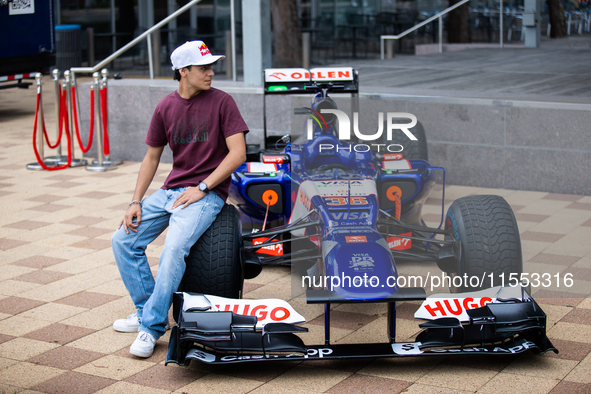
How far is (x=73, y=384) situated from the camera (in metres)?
3.44

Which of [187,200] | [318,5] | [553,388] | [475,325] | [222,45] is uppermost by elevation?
[318,5]

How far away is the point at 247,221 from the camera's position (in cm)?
544

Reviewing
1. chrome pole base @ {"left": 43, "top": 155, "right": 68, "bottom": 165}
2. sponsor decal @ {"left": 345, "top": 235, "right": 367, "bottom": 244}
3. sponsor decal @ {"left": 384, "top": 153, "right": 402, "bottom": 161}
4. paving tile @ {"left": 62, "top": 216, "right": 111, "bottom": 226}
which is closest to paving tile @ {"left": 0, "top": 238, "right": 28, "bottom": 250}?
paving tile @ {"left": 62, "top": 216, "right": 111, "bottom": 226}

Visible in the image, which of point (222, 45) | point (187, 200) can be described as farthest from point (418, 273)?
point (222, 45)

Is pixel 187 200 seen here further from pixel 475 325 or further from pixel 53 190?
pixel 53 190

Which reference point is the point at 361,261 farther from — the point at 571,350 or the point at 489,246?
the point at 571,350

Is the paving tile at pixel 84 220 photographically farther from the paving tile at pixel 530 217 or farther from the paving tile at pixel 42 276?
the paving tile at pixel 530 217

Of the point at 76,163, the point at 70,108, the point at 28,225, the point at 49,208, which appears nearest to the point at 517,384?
the point at 28,225

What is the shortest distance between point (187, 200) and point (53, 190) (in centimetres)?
426

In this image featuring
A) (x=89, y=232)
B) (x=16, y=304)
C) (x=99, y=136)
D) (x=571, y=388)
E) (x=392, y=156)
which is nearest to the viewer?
(x=571, y=388)

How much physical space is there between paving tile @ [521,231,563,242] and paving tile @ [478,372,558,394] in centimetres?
238

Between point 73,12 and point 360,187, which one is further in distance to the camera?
point 73,12

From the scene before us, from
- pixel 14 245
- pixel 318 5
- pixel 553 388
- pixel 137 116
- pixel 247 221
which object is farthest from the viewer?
pixel 318 5

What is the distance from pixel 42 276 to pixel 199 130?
6.43 ft
